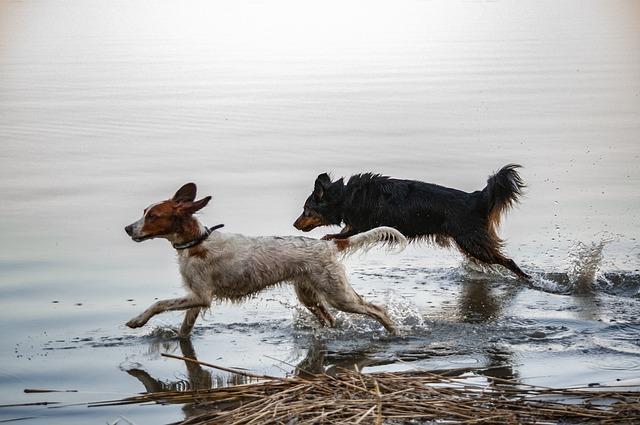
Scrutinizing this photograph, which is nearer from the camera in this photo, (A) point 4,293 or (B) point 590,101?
(A) point 4,293

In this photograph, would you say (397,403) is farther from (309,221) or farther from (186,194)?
(309,221)

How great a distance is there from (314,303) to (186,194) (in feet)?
4.33

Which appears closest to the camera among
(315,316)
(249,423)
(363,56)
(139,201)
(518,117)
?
(249,423)

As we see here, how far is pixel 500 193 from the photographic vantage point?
9523 mm

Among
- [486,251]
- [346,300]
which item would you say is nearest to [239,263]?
[346,300]

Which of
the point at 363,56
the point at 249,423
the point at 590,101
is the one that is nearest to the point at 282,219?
the point at 249,423

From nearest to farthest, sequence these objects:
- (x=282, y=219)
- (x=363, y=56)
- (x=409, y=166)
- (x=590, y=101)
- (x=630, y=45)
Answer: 1. (x=282, y=219)
2. (x=409, y=166)
3. (x=590, y=101)
4. (x=363, y=56)
5. (x=630, y=45)

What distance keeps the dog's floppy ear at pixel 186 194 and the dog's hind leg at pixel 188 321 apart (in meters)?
0.83

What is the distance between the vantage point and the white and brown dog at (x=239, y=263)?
777cm

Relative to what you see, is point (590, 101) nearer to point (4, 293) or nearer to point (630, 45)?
point (630, 45)

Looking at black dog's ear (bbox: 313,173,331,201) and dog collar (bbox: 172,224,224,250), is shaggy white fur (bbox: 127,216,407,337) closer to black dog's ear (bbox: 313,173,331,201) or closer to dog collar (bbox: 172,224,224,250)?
dog collar (bbox: 172,224,224,250)

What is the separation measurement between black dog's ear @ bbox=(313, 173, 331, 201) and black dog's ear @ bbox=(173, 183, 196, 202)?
97.5 inches

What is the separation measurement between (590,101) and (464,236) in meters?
10.1

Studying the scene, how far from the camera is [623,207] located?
1198cm
